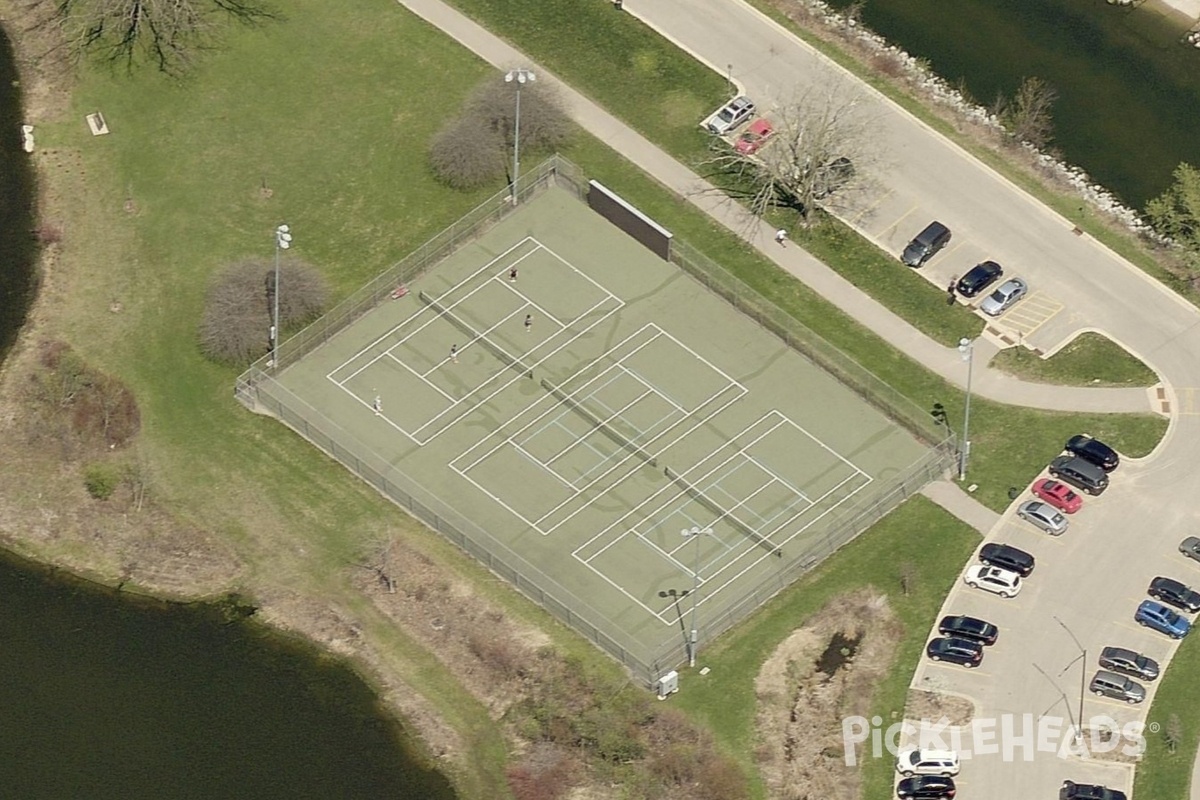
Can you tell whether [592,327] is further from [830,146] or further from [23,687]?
[23,687]

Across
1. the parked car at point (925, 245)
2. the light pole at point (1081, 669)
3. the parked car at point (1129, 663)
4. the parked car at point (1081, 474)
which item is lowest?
the light pole at point (1081, 669)

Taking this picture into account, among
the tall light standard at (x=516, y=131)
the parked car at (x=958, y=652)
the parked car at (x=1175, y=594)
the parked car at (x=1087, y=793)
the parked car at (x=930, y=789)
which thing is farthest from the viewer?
the tall light standard at (x=516, y=131)

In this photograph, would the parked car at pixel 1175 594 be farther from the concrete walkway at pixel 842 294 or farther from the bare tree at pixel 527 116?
the bare tree at pixel 527 116

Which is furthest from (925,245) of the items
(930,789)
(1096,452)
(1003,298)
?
(930,789)

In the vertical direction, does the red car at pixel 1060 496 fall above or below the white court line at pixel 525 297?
above

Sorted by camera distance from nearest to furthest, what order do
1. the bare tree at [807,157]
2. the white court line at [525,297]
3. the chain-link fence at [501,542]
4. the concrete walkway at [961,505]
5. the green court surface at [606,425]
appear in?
the chain-link fence at [501,542] < the green court surface at [606,425] < the concrete walkway at [961,505] < the white court line at [525,297] < the bare tree at [807,157]

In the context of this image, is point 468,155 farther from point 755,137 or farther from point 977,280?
point 977,280

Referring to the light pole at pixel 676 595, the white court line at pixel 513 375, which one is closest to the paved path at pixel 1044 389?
the white court line at pixel 513 375
